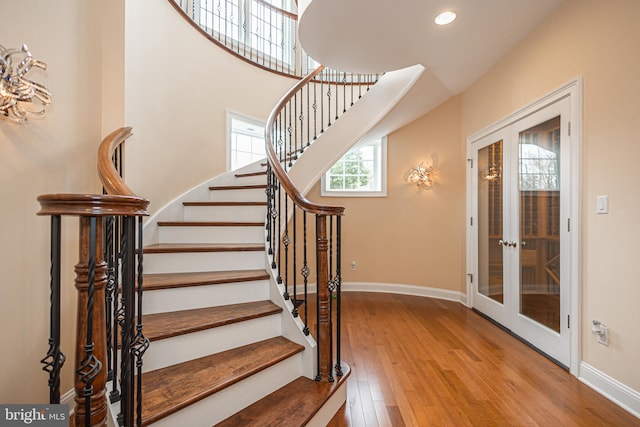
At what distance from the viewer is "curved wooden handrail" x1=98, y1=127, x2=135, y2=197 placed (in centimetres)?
140

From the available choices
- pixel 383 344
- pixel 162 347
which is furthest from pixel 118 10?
pixel 383 344

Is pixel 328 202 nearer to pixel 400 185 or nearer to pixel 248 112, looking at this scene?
pixel 400 185

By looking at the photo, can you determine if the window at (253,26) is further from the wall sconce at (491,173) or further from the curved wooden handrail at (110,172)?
the wall sconce at (491,173)

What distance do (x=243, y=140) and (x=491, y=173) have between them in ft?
10.3

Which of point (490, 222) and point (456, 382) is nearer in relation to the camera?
point (456, 382)

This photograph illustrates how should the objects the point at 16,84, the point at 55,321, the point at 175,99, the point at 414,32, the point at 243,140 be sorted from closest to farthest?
1. the point at 55,321
2. the point at 16,84
3. the point at 414,32
4. the point at 175,99
5. the point at 243,140

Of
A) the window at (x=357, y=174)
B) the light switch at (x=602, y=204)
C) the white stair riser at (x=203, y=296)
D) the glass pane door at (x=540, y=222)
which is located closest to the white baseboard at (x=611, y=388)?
the glass pane door at (x=540, y=222)

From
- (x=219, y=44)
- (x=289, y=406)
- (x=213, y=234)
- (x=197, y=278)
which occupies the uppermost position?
(x=219, y=44)

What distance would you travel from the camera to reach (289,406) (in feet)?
5.20

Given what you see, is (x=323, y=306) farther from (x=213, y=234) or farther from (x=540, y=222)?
(x=540, y=222)

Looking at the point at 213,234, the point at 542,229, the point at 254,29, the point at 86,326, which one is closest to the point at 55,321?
the point at 86,326

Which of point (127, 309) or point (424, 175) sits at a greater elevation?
point (424, 175)

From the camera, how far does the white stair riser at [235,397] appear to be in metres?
1.34

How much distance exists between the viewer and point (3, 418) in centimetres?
111
